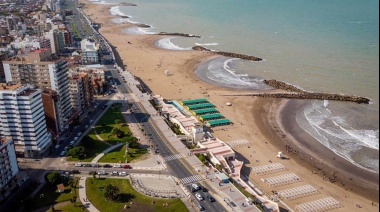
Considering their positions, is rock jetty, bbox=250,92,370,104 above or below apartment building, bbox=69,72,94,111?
below

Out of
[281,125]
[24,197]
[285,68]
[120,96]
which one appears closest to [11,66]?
[120,96]

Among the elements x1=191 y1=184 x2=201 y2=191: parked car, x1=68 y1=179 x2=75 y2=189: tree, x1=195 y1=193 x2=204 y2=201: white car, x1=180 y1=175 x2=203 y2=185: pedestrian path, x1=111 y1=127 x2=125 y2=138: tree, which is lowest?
x1=68 y1=179 x2=75 y2=189: tree

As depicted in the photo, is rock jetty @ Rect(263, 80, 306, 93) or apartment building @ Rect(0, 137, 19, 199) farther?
rock jetty @ Rect(263, 80, 306, 93)

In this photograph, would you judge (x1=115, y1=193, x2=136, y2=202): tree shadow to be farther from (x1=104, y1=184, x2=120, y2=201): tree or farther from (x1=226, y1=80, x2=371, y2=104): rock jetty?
(x1=226, y1=80, x2=371, y2=104): rock jetty

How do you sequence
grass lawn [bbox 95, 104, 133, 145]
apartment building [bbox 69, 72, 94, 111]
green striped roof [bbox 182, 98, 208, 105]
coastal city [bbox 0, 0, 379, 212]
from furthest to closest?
green striped roof [bbox 182, 98, 208, 105], apartment building [bbox 69, 72, 94, 111], grass lawn [bbox 95, 104, 133, 145], coastal city [bbox 0, 0, 379, 212]

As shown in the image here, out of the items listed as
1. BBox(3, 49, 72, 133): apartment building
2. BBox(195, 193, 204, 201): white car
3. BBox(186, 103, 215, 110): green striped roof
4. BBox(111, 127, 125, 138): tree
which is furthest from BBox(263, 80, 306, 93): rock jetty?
BBox(195, 193, 204, 201): white car

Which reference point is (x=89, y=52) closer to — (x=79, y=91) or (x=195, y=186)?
(x=79, y=91)

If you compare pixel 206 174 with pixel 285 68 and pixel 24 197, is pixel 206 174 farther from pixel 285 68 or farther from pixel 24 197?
pixel 285 68
